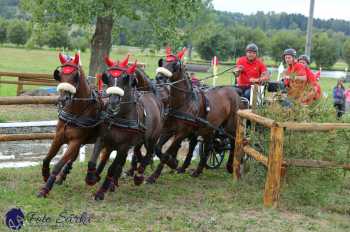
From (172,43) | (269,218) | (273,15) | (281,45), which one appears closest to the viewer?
(269,218)

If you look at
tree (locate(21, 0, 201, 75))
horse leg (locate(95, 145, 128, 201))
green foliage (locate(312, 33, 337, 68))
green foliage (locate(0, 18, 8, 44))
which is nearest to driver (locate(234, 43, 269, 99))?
horse leg (locate(95, 145, 128, 201))

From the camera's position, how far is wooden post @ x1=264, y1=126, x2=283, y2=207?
7539 millimetres

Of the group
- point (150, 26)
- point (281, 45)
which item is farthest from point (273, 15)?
point (150, 26)

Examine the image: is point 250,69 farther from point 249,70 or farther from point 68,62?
point 68,62

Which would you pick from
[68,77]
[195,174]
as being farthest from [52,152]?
[195,174]

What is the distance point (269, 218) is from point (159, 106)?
2.54m

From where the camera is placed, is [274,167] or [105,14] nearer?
[274,167]

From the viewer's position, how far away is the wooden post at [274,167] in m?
7.54

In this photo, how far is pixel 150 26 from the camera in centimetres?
1830

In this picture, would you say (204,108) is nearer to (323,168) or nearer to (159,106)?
(159,106)

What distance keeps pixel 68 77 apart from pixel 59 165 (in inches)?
49.1

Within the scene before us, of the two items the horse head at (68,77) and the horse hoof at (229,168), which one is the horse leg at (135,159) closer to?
the horse head at (68,77)

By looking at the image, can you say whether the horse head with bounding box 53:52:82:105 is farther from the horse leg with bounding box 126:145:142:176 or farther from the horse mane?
the horse leg with bounding box 126:145:142:176

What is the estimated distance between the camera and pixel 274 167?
7.64 metres
